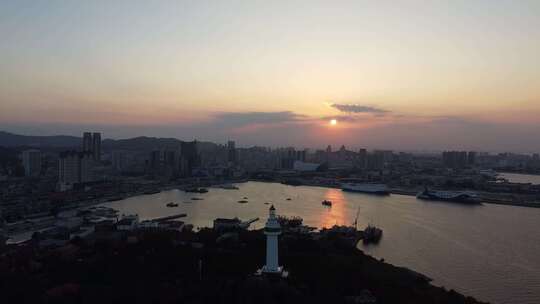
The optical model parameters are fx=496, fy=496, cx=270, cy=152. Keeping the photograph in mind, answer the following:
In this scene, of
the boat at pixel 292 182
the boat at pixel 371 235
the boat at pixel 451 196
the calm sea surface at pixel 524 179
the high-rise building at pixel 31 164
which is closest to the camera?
the boat at pixel 371 235

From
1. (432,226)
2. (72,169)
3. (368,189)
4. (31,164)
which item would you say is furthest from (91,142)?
(432,226)

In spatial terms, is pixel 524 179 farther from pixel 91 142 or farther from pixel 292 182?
pixel 91 142

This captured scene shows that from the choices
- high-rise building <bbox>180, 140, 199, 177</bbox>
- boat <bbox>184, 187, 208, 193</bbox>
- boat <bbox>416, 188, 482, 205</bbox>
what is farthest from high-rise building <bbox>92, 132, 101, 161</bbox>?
boat <bbox>416, 188, 482, 205</bbox>

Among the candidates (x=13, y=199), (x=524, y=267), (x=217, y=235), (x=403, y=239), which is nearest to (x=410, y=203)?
(x=403, y=239)

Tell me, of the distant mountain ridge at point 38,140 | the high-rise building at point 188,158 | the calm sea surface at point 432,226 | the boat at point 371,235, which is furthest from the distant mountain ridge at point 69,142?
the boat at point 371,235

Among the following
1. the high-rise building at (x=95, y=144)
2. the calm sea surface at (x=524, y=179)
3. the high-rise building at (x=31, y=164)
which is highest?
the high-rise building at (x=95, y=144)

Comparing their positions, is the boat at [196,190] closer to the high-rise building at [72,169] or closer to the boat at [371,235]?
the high-rise building at [72,169]

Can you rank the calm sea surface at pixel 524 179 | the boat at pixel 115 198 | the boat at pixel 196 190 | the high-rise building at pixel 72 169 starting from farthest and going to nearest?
the calm sea surface at pixel 524 179, the boat at pixel 196 190, the high-rise building at pixel 72 169, the boat at pixel 115 198
